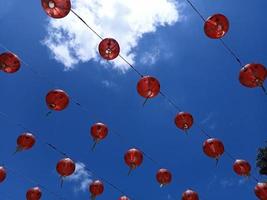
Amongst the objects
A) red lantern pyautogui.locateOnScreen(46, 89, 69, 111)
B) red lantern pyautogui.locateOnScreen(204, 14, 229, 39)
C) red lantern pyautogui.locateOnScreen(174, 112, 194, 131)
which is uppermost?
red lantern pyautogui.locateOnScreen(204, 14, 229, 39)

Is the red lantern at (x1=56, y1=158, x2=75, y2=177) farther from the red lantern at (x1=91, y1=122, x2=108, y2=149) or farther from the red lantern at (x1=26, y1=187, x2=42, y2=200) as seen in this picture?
the red lantern at (x1=26, y1=187, x2=42, y2=200)

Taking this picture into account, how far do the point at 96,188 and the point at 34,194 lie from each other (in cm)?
208

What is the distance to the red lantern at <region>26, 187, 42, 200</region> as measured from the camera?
39.8 feet

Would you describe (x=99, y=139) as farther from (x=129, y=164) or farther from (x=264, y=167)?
(x=264, y=167)

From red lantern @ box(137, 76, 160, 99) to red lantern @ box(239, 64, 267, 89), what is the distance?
2.13 metres

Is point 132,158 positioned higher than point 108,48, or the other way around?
point 108,48

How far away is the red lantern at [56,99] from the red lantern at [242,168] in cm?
568

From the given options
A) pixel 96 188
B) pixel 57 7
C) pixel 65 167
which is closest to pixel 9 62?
pixel 57 7

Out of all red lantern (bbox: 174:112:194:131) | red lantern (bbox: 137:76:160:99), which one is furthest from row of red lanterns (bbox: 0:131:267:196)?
red lantern (bbox: 137:76:160:99)

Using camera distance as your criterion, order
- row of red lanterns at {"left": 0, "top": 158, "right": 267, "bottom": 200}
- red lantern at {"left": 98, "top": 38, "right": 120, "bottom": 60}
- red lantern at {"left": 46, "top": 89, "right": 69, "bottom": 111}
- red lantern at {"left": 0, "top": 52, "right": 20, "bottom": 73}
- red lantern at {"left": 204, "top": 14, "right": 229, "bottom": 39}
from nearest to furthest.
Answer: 1. red lantern at {"left": 204, "top": 14, "right": 229, "bottom": 39}
2. red lantern at {"left": 0, "top": 52, "right": 20, "bottom": 73}
3. red lantern at {"left": 98, "top": 38, "right": 120, "bottom": 60}
4. red lantern at {"left": 46, "top": 89, "right": 69, "bottom": 111}
5. row of red lanterns at {"left": 0, "top": 158, "right": 267, "bottom": 200}

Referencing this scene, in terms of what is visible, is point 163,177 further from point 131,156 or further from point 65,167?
point 65,167

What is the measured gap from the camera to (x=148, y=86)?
9445mm

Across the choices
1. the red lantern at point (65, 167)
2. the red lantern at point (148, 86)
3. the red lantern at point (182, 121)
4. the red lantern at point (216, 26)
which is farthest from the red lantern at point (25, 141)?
the red lantern at point (216, 26)

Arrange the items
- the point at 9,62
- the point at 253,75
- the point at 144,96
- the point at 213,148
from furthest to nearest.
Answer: the point at 213,148 → the point at 144,96 → the point at 9,62 → the point at 253,75
